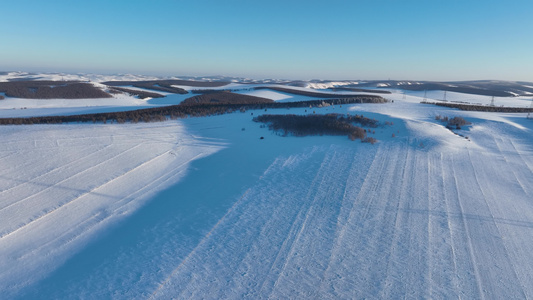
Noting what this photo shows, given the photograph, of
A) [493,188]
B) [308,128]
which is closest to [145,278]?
[493,188]

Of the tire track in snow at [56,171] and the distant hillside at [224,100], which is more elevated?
the distant hillside at [224,100]

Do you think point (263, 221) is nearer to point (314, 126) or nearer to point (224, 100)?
point (314, 126)

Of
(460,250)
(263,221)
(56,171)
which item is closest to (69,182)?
(56,171)

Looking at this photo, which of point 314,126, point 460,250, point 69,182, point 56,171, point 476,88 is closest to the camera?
point 460,250

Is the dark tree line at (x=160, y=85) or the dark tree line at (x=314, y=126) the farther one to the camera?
the dark tree line at (x=160, y=85)

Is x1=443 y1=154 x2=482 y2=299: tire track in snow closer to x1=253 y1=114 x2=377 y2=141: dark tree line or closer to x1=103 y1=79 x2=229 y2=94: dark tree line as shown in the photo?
x1=253 y1=114 x2=377 y2=141: dark tree line

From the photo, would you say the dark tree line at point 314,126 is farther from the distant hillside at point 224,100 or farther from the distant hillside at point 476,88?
the distant hillside at point 476,88

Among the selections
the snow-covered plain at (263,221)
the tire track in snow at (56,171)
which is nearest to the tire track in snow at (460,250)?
the snow-covered plain at (263,221)

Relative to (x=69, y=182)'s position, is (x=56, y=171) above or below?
above
